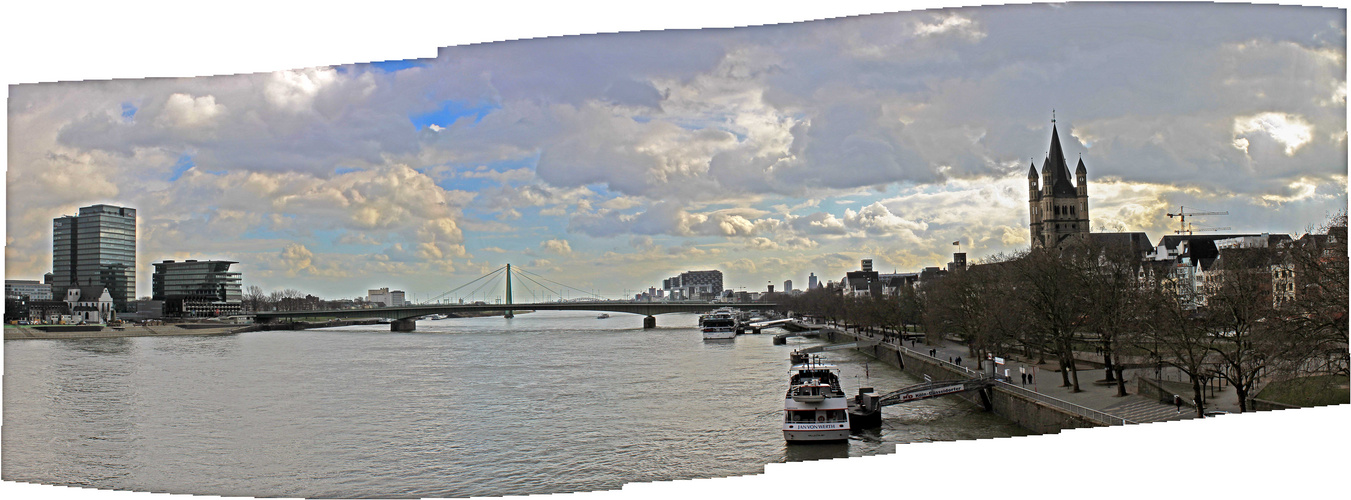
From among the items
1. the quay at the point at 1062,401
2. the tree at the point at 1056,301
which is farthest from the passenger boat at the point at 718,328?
the tree at the point at 1056,301

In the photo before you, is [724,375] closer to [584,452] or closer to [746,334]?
[584,452]

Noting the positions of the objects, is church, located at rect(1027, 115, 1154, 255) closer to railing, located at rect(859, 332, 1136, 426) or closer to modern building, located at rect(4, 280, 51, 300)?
railing, located at rect(859, 332, 1136, 426)

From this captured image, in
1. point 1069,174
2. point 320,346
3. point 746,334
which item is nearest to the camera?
point 320,346

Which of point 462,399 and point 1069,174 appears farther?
point 1069,174

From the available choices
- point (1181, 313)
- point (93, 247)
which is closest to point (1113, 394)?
point (1181, 313)

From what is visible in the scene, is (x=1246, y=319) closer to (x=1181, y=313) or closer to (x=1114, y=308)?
(x=1181, y=313)

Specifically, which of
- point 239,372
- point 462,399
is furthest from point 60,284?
point 462,399

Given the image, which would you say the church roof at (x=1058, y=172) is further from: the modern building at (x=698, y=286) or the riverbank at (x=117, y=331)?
the riverbank at (x=117, y=331)

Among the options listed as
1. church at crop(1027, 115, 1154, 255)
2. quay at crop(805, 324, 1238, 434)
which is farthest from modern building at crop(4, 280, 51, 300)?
church at crop(1027, 115, 1154, 255)
